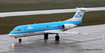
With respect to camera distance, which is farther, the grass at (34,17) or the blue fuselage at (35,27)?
the grass at (34,17)

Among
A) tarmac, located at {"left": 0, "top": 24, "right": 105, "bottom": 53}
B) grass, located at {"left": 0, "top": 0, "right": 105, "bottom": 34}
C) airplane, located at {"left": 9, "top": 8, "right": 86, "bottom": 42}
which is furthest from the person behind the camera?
grass, located at {"left": 0, "top": 0, "right": 105, "bottom": 34}

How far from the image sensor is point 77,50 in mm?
33188

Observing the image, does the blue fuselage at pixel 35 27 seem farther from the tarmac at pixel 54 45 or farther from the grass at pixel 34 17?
the grass at pixel 34 17

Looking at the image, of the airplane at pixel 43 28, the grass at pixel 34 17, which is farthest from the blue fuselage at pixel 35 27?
the grass at pixel 34 17

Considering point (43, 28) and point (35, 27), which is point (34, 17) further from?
point (35, 27)

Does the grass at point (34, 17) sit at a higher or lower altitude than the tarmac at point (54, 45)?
higher

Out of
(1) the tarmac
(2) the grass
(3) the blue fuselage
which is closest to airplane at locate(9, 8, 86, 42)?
(3) the blue fuselage

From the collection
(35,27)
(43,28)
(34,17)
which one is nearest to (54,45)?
(43,28)

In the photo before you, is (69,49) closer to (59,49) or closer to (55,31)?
(59,49)

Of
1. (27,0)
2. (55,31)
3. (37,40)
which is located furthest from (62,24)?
(27,0)

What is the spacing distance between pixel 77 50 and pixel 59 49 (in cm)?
252

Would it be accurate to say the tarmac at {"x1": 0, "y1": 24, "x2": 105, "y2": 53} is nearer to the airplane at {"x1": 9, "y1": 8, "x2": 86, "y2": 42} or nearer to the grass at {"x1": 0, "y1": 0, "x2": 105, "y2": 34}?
the airplane at {"x1": 9, "y1": 8, "x2": 86, "y2": 42}

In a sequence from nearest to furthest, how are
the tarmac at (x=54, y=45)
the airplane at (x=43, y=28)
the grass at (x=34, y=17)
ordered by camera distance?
the tarmac at (x=54, y=45) < the airplane at (x=43, y=28) < the grass at (x=34, y=17)

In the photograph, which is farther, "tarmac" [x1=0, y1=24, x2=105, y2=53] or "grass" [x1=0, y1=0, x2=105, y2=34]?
"grass" [x1=0, y1=0, x2=105, y2=34]
